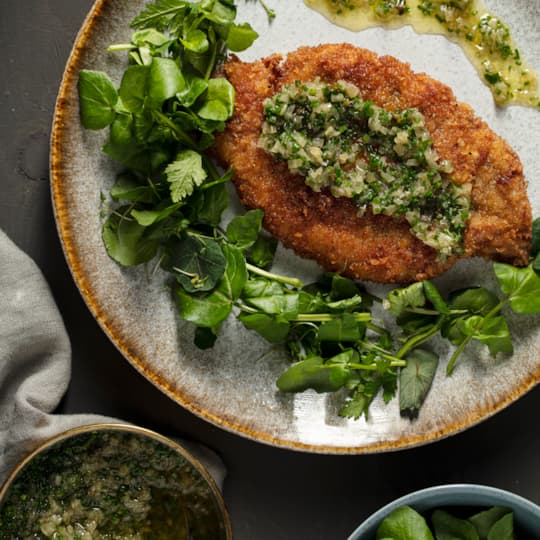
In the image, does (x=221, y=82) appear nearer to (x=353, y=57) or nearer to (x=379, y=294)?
(x=353, y=57)

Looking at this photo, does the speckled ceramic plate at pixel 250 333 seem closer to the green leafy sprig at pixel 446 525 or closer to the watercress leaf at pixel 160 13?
the watercress leaf at pixel 160 13

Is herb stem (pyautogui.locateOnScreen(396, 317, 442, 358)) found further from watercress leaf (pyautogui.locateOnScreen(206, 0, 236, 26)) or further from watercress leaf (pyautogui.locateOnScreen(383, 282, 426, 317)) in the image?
watercress leaf (pyautogui.locateOnScreen(206, 0, 236, 26))

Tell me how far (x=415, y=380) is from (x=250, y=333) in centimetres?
70

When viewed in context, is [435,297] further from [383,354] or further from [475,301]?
[383,354]

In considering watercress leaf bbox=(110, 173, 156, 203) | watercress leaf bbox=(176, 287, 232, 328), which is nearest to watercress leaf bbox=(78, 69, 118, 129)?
watercress leaf bbox=(110, 173, 156, 203)

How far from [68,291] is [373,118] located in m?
1.46

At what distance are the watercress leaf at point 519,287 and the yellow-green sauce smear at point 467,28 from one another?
0.74 m

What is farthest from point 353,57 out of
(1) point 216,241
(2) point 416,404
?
(2) point 416,404

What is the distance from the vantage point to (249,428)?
323cm

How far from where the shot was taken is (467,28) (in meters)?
3.36

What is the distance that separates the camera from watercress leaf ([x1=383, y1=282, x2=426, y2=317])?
314 cm

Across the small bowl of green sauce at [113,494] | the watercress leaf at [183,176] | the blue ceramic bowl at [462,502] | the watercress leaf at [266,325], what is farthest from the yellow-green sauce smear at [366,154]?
the small bowl of green sauce at [113,494]

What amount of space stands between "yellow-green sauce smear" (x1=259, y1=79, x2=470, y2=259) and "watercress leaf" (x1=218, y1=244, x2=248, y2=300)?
1.28 ft

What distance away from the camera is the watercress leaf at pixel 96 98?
2.97 meters
